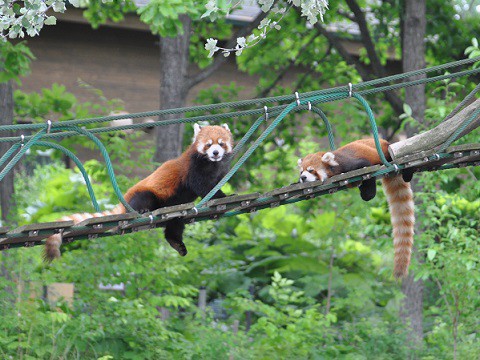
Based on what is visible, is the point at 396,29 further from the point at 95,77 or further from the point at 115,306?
the point at 115,306

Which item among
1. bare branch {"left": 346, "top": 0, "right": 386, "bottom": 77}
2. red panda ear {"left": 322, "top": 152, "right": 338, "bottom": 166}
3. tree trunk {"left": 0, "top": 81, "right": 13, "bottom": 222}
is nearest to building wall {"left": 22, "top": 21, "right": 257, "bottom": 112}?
bare branch {"left": 346, "top": 0, "right": 386, "bottom": 77}

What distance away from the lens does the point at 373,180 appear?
5445mm

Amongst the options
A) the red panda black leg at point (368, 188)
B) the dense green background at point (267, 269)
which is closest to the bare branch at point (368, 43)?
the dense green background at point (267, 269)

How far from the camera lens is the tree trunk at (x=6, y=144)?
7562 millimetres

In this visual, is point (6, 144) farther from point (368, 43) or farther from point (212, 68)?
point (368, 43)

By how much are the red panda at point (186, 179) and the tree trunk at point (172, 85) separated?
275cm

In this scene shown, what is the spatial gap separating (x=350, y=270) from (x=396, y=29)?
2806 mm

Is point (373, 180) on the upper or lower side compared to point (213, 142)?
lower

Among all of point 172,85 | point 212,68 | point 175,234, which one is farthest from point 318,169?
point 212,68

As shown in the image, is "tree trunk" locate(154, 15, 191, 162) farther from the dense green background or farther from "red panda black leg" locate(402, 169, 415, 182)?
"red panda black leg" locate(402, 169, 415, 182)

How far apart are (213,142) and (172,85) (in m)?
3.19

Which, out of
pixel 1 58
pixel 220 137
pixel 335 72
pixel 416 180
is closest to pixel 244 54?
pixel 335 72

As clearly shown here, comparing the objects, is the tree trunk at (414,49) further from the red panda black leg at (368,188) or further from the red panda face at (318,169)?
the red panda face at (318,169)

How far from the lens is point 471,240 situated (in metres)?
6.94
